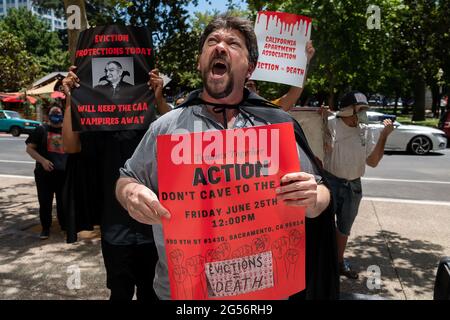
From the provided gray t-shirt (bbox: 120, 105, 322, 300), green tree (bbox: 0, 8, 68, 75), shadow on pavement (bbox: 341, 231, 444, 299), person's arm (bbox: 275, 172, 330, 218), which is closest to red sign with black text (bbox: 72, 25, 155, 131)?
gray t-shirt (bbox: 120, 105, 322, 300)

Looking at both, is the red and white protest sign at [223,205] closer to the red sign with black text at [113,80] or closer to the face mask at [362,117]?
the red sign with black text at [113,80]

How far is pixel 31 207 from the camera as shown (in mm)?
7766

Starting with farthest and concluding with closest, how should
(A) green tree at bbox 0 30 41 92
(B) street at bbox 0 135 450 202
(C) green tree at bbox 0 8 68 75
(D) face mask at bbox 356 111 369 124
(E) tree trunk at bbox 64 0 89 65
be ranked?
(C) green tree at bbox 0 8 68 75 → (A) green tree at bbox 0 30 41 92 → (B) street at bbox 0 135 450 202 → (E) tree trunk at bbox 64 0 89 65 → (D) face mask at bbox 356 111 369 124

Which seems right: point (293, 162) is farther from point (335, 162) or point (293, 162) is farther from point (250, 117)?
point (335, 162)

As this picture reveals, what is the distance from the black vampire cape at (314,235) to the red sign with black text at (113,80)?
147cm

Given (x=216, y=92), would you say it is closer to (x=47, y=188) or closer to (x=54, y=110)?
(x=54, y=110)

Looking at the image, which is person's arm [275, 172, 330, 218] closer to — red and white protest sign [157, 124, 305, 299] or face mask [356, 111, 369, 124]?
red and white protest sign [157, 124, 305, 299]

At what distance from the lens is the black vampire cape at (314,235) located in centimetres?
184

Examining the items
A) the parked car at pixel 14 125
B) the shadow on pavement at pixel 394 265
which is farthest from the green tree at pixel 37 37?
the shadow on pavement at pixel 394 265

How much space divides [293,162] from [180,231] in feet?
1.50

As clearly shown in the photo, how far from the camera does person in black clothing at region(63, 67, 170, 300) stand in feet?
9.87

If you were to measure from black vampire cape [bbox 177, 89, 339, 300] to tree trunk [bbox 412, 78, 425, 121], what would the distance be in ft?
114
